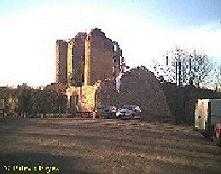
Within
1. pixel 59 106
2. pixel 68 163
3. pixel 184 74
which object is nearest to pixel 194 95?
pixel 184 74

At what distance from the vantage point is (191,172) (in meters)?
5.25

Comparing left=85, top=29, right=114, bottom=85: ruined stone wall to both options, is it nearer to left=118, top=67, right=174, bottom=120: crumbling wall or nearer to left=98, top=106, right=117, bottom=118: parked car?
left=118, top=67, right=174, bottom=120: crumbling wall

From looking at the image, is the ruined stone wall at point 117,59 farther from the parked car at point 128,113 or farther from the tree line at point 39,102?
the parked car at point 128,113

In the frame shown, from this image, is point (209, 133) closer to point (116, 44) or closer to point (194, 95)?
point (194, 95)

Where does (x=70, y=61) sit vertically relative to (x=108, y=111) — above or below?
above

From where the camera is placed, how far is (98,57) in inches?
1158

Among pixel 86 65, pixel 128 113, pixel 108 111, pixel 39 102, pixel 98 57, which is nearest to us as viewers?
pixel 128 113

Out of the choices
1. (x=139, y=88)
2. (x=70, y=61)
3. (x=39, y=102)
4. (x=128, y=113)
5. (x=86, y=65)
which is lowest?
(x=128, y=113)

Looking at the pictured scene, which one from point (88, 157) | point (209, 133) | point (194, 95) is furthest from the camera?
point (194, 95)

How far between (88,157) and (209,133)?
5.21m

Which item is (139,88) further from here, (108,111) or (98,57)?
(98,57)

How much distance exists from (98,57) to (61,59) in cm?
526

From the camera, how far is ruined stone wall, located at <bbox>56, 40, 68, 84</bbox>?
33.2m

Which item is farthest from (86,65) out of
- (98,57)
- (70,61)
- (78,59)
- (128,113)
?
(128,113)
